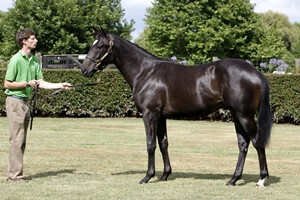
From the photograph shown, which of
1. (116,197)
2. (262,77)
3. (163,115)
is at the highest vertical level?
(262,77)

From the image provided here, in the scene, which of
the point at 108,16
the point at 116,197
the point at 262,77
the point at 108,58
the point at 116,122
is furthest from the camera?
the point at 108,16

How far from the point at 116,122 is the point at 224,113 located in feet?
12.9

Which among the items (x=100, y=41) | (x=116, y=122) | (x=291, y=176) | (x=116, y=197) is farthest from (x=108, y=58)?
(x=116, y=122)

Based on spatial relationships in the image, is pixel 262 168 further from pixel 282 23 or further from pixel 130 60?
pixel 282 23

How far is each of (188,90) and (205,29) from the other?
3618 cm

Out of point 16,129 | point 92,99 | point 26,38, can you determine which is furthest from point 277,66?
point 16,129

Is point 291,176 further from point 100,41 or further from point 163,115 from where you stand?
A: point 100,41

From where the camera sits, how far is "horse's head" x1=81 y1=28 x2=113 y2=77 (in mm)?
8711

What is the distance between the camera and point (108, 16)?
1761 inches

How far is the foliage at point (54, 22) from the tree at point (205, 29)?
5023mm

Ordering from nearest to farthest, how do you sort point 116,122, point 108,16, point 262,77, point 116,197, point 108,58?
point 116,197 → point 262,77 → point 108,58 → point 116,122 → point 108,16

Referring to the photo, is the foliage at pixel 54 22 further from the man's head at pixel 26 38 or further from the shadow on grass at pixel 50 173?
the man's head at pixel 26 38

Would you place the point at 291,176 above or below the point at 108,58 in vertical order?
below

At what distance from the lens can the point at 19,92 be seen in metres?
8.37
